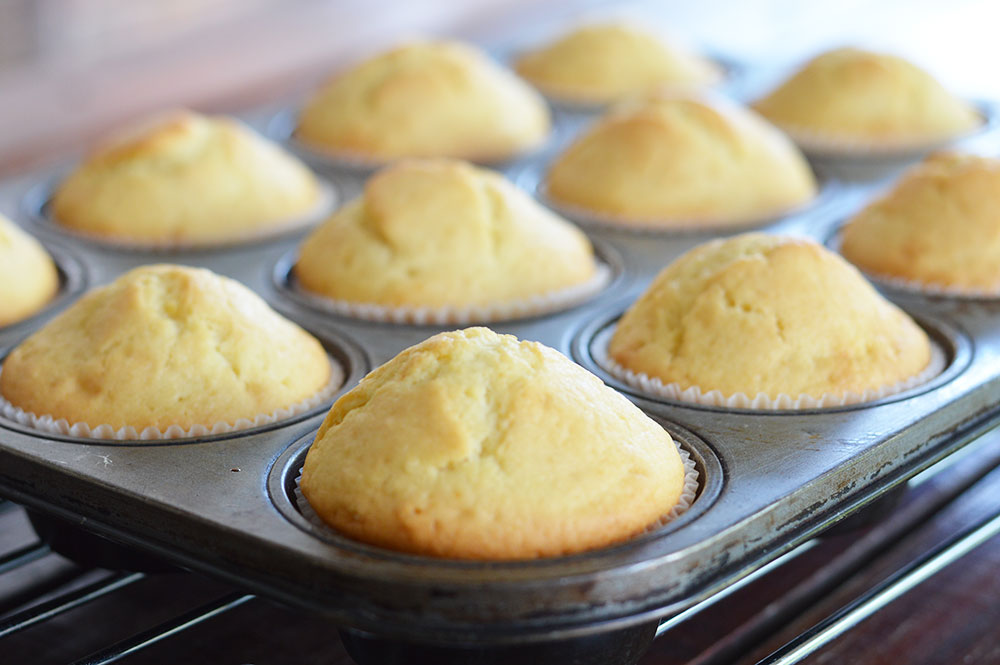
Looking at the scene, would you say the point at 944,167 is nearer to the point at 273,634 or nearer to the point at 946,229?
the point at 946,229

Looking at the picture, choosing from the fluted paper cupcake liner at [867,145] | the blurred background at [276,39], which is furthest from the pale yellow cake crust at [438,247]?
the blurred background at [276,39]

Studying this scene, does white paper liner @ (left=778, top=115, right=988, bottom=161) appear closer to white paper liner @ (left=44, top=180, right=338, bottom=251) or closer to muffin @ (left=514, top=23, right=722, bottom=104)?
muffin @ (left=514, top=23, right=722, bottom=104)

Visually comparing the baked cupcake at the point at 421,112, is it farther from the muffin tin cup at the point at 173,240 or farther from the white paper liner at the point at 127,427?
the white paper liner at the point at 127,427

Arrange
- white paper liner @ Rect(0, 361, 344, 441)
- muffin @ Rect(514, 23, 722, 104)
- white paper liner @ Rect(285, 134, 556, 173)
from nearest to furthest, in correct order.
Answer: white paper liner @ Rect(0, 361, 344, 441) → white paper liner @ Rect(285, 134, 556, 173) → muffin @ Rect(514, 23, 722, 104)

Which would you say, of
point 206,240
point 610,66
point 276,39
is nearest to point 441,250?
point 206,240

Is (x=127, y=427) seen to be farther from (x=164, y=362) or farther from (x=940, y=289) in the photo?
(x=940, y=289)

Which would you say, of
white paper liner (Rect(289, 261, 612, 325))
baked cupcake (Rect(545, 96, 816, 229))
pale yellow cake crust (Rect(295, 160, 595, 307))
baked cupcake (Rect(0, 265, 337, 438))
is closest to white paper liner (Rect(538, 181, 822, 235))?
baked cupcake (Rect(545, 96, 816, 229))
